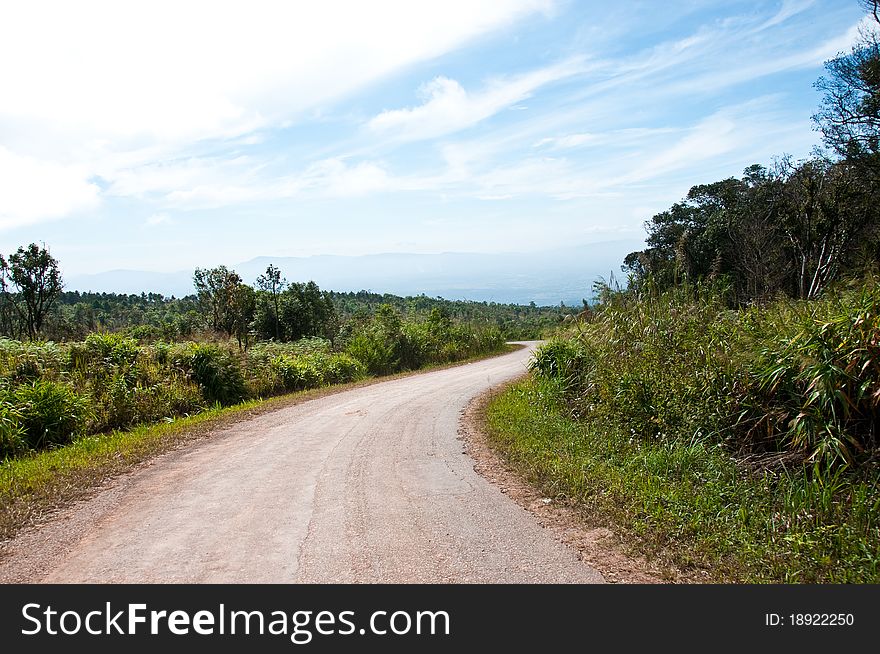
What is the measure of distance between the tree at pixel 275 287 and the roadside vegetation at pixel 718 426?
1693 centimetres

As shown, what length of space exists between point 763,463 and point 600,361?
3.90 m

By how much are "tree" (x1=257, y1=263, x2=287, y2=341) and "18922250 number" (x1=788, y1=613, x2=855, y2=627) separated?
2476 centimetres

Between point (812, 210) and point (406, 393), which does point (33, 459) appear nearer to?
point (406, 393)

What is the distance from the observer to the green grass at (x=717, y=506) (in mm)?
4062

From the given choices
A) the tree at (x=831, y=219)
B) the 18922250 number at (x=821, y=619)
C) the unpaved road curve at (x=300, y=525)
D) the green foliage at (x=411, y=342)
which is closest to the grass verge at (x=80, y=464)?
the unpaved road curve at (x=300, y=525)

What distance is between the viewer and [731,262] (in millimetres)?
26859

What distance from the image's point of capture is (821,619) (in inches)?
139

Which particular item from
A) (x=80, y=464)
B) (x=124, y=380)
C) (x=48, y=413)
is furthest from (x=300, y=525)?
(x=124, y=380)

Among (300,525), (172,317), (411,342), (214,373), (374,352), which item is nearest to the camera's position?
(300,525)

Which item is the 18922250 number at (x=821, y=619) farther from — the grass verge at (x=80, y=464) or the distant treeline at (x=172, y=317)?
the distant treeline at (x=172, y=317)

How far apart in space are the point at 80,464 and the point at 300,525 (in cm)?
387

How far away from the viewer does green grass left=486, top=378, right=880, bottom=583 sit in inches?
160

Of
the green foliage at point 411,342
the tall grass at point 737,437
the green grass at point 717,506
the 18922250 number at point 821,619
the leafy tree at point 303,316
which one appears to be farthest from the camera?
the leafy tree at point 303,316

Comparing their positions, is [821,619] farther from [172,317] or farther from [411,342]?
[172,317]
